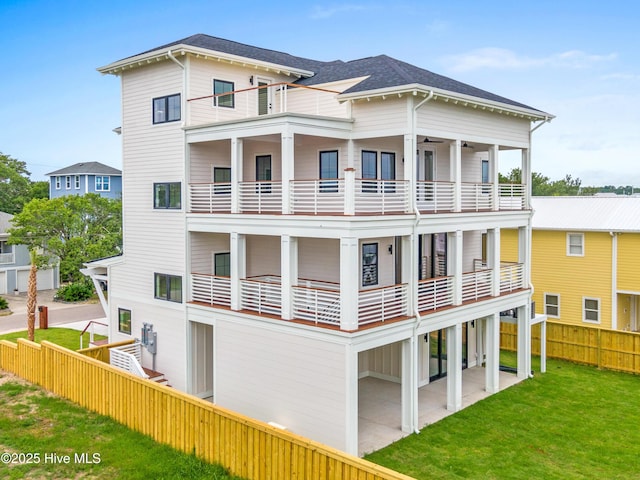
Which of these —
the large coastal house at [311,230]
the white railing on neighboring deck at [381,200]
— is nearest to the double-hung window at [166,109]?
the large coastal house at [311,230]

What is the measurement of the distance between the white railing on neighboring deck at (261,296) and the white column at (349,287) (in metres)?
2.36

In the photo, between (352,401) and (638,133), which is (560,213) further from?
(638,133)

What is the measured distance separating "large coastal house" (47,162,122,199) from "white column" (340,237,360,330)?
4740cm

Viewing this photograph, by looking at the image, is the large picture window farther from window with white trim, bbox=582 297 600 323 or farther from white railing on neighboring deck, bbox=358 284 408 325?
window with white trim, bbox=582 297 600 323

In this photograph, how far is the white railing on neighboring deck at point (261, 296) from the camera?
16.1 metres

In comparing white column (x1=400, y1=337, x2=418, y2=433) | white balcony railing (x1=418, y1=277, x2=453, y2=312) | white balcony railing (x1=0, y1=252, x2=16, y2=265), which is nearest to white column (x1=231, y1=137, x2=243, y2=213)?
white balcony railing (x1=418, y1=277, x2=453, y2=312)

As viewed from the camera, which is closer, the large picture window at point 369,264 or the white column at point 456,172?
the white column at point 456,172

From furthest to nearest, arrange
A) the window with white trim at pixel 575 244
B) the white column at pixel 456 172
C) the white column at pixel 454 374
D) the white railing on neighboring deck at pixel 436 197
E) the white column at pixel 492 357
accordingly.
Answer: the window with white trim at pixel 575 244 < the white column at pixel 492 357 < the white column at pixel 456 172 < the white column at pixel 454 374 < the white railing on neighboring deck at pixel 436 197

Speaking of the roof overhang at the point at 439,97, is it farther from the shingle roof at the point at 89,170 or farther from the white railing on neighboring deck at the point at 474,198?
the shingle roof at the point at 89,170

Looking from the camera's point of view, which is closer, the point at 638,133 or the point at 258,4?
the point at 258,4

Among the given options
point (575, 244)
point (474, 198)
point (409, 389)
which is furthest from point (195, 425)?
point (575, 244)

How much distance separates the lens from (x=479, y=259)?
22234 mm

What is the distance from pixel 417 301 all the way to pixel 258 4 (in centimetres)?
2069

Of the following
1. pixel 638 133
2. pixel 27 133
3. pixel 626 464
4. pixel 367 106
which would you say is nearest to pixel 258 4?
pixel 367 106
